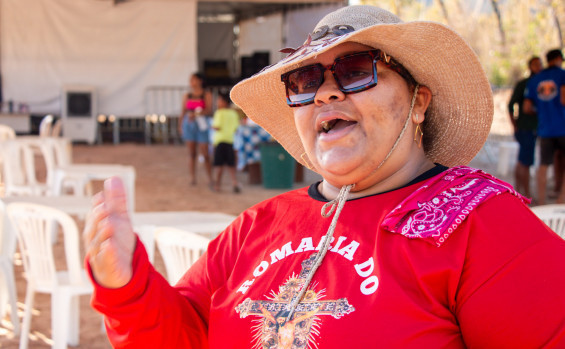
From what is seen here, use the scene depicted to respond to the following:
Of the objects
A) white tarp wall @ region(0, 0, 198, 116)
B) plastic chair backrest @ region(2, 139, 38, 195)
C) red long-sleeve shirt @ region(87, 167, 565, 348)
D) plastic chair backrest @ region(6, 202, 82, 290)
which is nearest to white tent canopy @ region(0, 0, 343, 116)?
white tarp wall @ region(0, 0, 198, 116)

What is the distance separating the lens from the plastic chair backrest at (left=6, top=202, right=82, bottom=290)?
327cm

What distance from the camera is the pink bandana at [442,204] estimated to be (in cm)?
118

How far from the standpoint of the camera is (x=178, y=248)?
2631 millimetres

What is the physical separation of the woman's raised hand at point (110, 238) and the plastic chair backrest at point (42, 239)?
2.16 meters

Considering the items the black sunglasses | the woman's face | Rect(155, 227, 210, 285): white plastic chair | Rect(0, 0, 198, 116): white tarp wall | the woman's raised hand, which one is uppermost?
Rect(0, 0, 198, 116): white tarp wall

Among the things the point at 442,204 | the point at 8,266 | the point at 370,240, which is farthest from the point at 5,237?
the point at 442,204

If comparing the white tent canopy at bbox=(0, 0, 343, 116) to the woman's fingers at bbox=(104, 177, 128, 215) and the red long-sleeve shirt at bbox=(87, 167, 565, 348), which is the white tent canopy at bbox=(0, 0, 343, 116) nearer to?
the red long-sleeve shirt at bbox=(87, 167, 565, 348)

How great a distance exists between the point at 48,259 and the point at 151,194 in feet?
18.2

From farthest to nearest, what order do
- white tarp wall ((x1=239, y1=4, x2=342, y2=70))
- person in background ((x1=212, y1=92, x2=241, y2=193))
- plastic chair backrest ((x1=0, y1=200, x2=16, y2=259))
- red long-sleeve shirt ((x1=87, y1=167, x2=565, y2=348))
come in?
white tarp wall ((x1=239, y1=4, x2=342, y2=70)), person in background ((x1=212, y1=92, x2=241, y2=193)), plastic chair backrest ((x1=0, y1=200, x2=16, y2=259)), red long-sleeve shirt ((x1=87, y1=167, x2=565, y2=348))

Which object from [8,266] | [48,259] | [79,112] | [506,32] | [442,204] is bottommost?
[8,266]

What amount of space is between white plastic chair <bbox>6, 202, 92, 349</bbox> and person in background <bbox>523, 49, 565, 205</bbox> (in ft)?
18.8

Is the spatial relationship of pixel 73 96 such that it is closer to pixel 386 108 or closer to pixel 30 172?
pixel 30 172

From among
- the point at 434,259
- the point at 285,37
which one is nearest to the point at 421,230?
the point at 434,259

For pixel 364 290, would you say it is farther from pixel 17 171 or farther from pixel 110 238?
pixel 17 171
